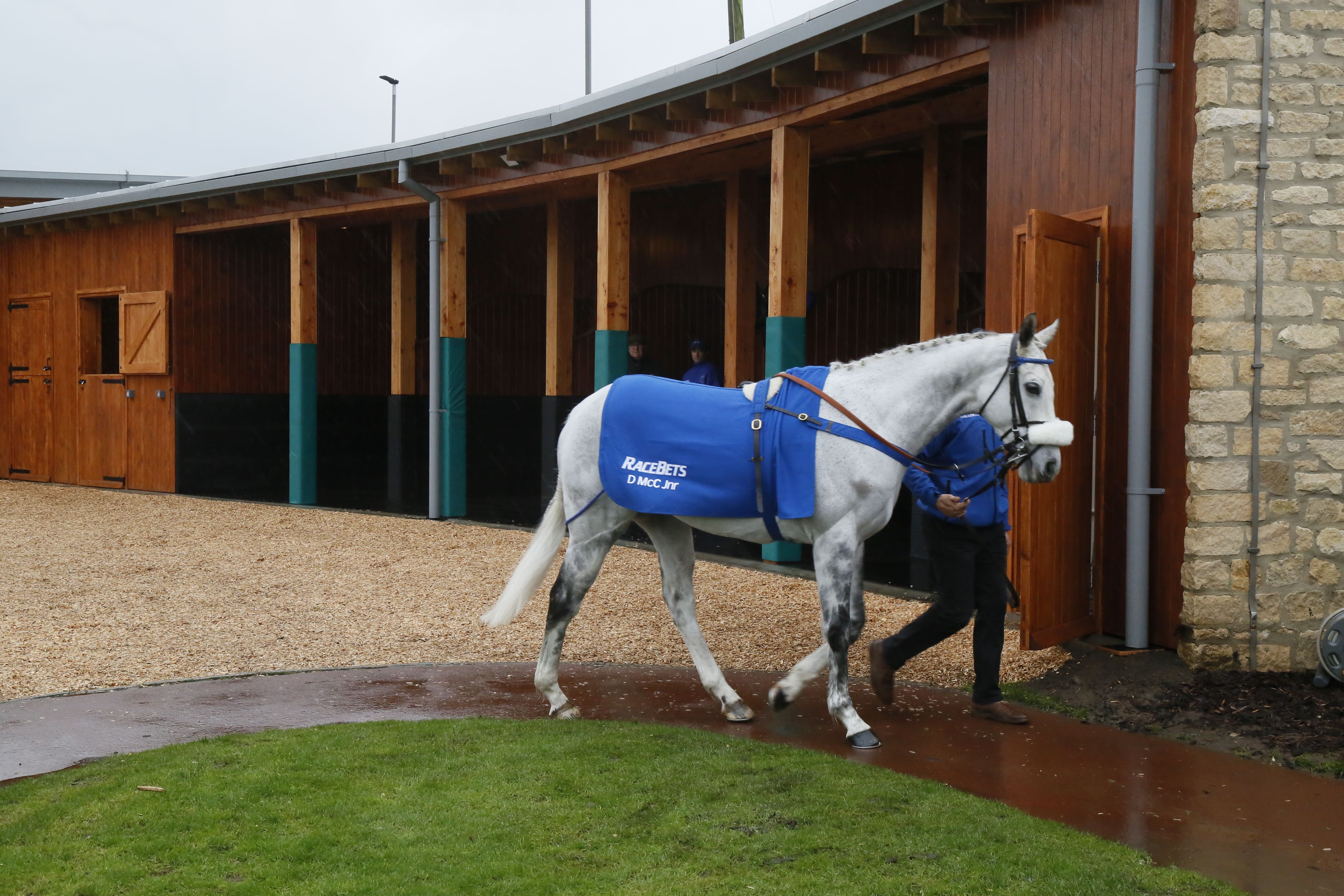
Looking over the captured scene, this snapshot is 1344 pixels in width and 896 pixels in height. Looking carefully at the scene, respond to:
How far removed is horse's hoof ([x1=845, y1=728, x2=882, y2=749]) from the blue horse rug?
81 cm

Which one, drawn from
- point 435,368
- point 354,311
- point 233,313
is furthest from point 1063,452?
point 354,311

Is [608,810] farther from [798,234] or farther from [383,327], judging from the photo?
[383,327]

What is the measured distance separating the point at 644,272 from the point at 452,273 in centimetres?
273

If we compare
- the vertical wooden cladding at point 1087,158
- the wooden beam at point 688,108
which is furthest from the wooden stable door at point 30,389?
the vertical wooden cladding at point 1087,158

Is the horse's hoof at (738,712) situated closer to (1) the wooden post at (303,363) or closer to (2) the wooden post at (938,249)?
(2) the wooden post at (938,249)

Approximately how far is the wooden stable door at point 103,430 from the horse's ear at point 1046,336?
1337 cm

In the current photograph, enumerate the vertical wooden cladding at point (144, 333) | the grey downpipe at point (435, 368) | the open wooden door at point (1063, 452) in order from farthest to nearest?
the vertical wooden cladding at point (144, 333)
the grey downpipe at point (435, 368)
the open wooden door at point (1063, 452)

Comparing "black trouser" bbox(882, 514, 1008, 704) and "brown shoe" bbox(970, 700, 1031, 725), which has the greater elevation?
"black trouser" bbox(882, 514, 1008, 704)

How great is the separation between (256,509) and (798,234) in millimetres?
7328

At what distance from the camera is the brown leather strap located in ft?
14.2

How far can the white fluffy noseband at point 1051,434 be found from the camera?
414 cm

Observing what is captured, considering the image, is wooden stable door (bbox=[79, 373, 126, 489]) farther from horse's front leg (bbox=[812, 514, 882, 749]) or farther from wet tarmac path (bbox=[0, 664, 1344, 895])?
horse's front leg (bbox=[812, 514, 882, 749])

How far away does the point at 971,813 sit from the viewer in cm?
357

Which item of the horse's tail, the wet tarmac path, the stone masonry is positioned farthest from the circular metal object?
the horse's tail
